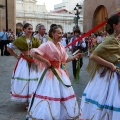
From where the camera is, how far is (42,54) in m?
4.66

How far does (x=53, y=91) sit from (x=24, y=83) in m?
1.57

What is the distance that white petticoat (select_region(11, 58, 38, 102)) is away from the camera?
6.04 m

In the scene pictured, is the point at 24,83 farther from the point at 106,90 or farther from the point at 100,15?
the point at 100,15

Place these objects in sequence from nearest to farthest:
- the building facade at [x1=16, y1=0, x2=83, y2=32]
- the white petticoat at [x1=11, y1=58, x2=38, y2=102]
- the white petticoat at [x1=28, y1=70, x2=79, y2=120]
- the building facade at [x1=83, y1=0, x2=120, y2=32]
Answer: the white petticoat at [x1=28, y1=70, x2=79, y2=120], the white petticoat at [x1=11, y1=58, x2=38, y2=102], the building facade at [x1=83, y1=0, x2=120, y2=32], the building facade at [x1=16, y1=0, x2=83, y2=32]

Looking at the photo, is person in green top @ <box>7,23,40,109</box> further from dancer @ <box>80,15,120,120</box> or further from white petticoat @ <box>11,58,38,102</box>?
dancer @ <box>80,15,120,120</box>

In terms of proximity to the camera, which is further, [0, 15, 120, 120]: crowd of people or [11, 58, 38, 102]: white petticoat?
[11, 58, 38, 102]: white petticoat

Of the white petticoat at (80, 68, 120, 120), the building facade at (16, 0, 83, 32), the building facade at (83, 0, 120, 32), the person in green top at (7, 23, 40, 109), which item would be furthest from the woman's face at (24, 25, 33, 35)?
the building facade at (16, 0, 83, 32)

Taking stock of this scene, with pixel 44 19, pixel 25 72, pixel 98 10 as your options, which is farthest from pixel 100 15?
pixel 44 19

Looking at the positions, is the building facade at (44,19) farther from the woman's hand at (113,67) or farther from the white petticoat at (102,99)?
the woman's hand at (113,67)

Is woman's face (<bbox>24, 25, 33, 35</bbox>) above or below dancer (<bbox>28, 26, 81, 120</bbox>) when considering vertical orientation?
above

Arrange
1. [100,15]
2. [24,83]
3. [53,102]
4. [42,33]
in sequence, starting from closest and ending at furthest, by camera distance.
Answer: [53,102] < [24,83] < [42,33] < [100,15]

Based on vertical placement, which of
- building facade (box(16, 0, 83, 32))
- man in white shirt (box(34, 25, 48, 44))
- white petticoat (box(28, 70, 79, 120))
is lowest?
white petticoat (box(28, 70, 79, 120))

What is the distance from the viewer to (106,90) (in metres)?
3.98

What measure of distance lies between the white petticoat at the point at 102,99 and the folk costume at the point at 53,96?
51cm
